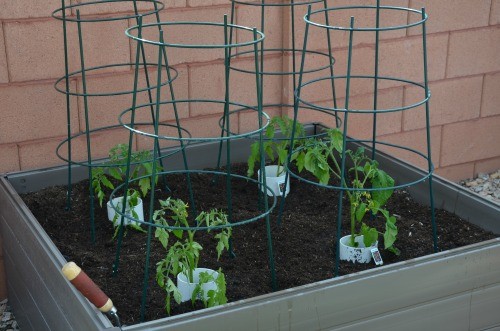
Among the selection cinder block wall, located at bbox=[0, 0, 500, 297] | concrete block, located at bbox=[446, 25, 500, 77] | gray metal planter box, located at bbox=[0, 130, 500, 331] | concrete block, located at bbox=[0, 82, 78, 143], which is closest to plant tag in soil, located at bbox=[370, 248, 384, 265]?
gray metal planter box, located at bbox=[0, 130, 500, 331]

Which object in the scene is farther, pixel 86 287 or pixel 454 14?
pixel 454 14

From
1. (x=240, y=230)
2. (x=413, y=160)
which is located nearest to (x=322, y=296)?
(x=240, y=230)

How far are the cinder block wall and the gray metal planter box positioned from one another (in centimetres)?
46

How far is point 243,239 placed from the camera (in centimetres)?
297

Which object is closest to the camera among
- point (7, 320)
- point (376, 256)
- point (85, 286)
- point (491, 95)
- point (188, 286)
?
point (85, 286)

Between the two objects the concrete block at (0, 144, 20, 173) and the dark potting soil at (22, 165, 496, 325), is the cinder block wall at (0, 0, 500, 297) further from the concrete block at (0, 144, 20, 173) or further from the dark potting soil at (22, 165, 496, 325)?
the dark potting soil at (22, 165, 496, 325)

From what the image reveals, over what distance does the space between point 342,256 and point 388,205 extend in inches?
21.5

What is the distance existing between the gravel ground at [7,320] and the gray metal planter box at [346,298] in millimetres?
276

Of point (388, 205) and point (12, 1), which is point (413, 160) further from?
point (12, 1)

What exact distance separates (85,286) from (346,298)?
2.51 ft

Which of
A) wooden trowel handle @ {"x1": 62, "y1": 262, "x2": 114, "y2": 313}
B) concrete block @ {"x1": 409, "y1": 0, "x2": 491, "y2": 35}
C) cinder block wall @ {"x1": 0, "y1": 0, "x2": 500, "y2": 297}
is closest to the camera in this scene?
wooden trowel handle @ {"x1": 62, "y1": 262, "x2": 114, "y2": 313}

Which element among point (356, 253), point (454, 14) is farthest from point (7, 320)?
point (454, 14)

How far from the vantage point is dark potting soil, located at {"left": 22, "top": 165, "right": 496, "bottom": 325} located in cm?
264

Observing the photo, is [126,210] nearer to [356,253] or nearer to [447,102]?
A: [356,253]
